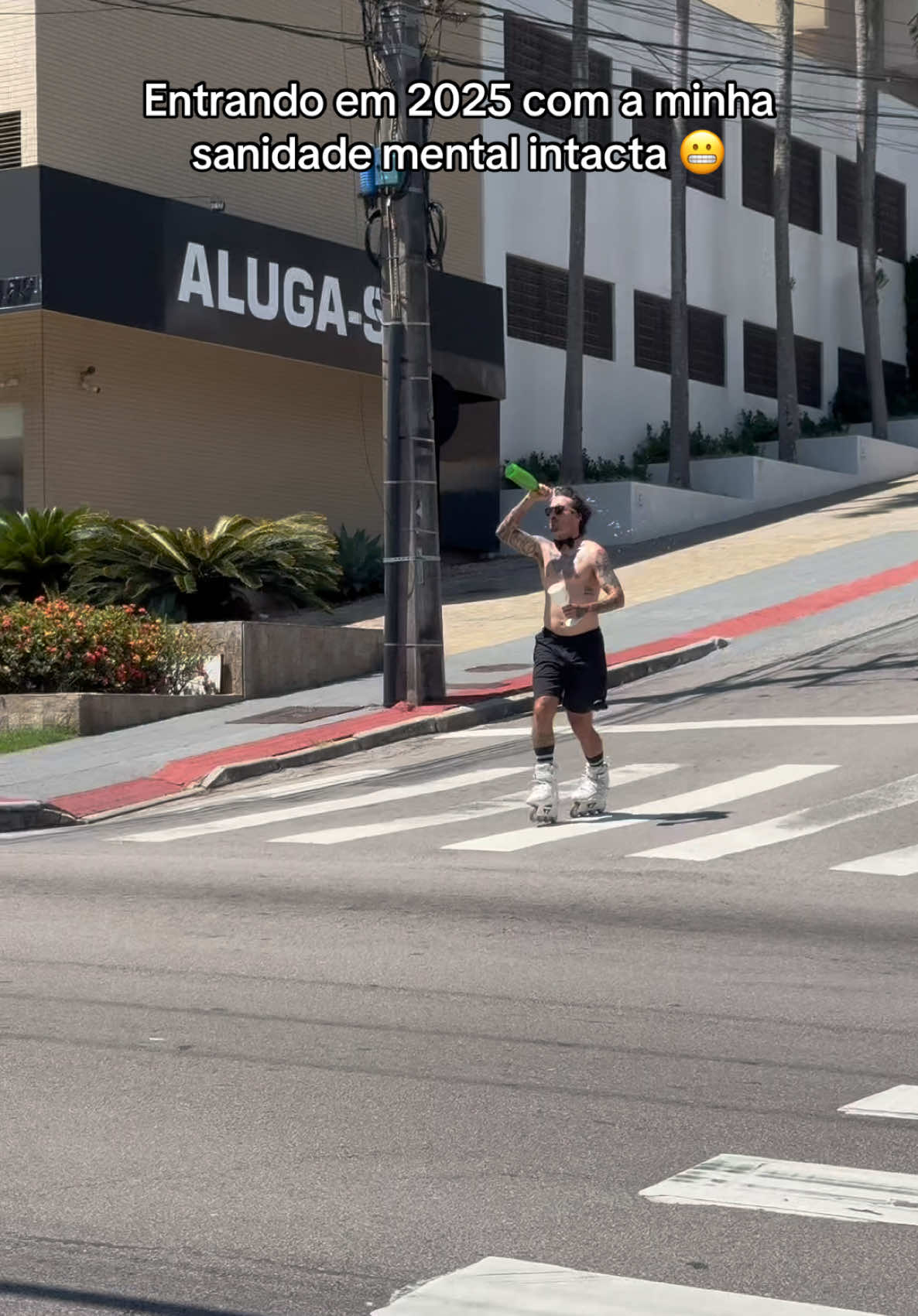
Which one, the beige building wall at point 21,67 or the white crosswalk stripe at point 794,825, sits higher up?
the beige building wall at point 21,67

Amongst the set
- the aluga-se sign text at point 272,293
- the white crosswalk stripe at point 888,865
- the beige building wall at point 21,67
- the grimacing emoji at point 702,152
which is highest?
the grimacing emoji at point 702,152

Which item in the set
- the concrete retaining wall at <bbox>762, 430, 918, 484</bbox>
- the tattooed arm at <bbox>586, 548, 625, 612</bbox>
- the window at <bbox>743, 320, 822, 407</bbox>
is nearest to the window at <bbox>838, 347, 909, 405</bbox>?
the window at <bbox>743, 320, 822, 407</bbox>

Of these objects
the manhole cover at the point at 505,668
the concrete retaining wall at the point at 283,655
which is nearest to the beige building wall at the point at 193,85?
the concrete retaining wall at the point at 283,655

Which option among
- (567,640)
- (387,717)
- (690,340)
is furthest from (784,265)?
(567,640)

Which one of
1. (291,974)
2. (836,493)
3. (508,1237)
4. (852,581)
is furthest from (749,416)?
(508,1237)

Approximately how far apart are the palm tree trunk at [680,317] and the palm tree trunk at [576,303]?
2280 millimetres

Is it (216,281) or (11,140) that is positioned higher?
(11,140)

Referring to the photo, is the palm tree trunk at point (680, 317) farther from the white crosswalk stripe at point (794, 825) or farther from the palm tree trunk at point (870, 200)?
the white crosswalk stripe at point (794, 825)

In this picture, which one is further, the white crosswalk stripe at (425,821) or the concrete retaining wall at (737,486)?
the concrete retaining wall at (737,486)

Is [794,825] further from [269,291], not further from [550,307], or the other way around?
[550,307]

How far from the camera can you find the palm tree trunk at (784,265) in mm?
36438

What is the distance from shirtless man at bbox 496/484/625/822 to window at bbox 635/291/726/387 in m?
25.0

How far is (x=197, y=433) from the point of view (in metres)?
26.8

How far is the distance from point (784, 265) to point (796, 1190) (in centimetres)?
3345
